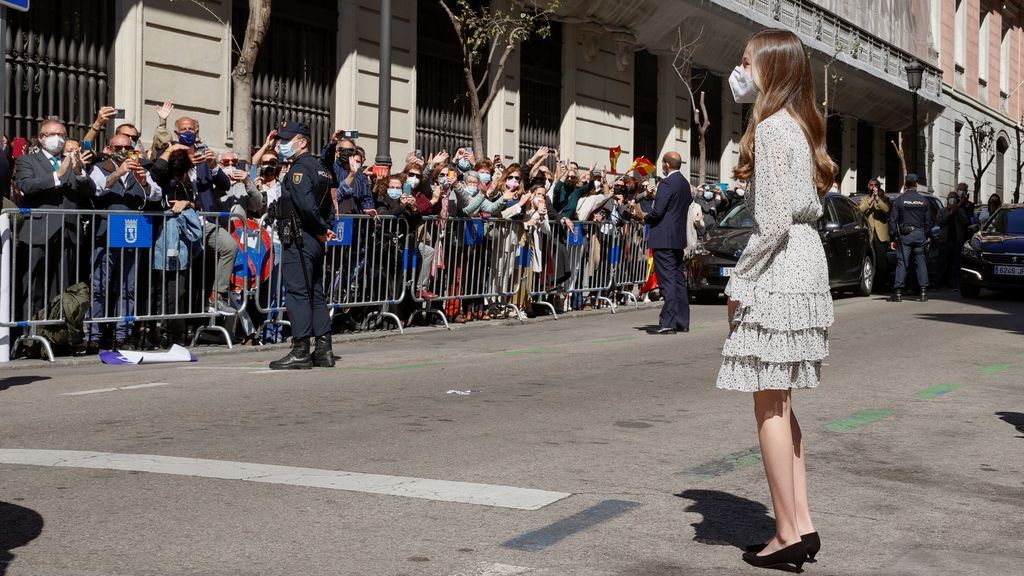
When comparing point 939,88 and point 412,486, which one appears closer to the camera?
point 412,486

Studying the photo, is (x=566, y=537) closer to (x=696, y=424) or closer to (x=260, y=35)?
(x=696, y=424)

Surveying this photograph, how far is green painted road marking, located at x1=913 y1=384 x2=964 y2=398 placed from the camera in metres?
10.0

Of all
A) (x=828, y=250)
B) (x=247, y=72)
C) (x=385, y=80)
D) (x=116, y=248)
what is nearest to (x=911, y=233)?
(x=828, y=250)

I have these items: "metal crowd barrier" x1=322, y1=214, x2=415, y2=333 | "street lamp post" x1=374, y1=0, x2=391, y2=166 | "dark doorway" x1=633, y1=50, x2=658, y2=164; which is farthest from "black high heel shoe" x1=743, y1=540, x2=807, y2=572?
"dark doorway" x1=633, y1=50, x2=658, y2=164

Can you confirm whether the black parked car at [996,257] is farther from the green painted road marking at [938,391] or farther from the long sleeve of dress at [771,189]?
the long sleeve of dress at [771,189]

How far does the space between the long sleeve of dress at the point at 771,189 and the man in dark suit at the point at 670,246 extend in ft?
34.1

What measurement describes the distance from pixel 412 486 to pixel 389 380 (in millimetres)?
4190

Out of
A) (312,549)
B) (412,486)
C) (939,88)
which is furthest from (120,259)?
(939,88)

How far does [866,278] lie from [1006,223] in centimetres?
274

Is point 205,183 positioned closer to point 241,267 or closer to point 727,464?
point 241,267

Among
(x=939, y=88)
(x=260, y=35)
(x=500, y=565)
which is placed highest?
(x=939, y=88)

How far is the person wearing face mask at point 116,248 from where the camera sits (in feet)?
39.2

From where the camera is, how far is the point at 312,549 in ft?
16.1

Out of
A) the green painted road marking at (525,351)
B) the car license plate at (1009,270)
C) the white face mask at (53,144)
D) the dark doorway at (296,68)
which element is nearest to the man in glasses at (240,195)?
the white face mask at (53,144)
